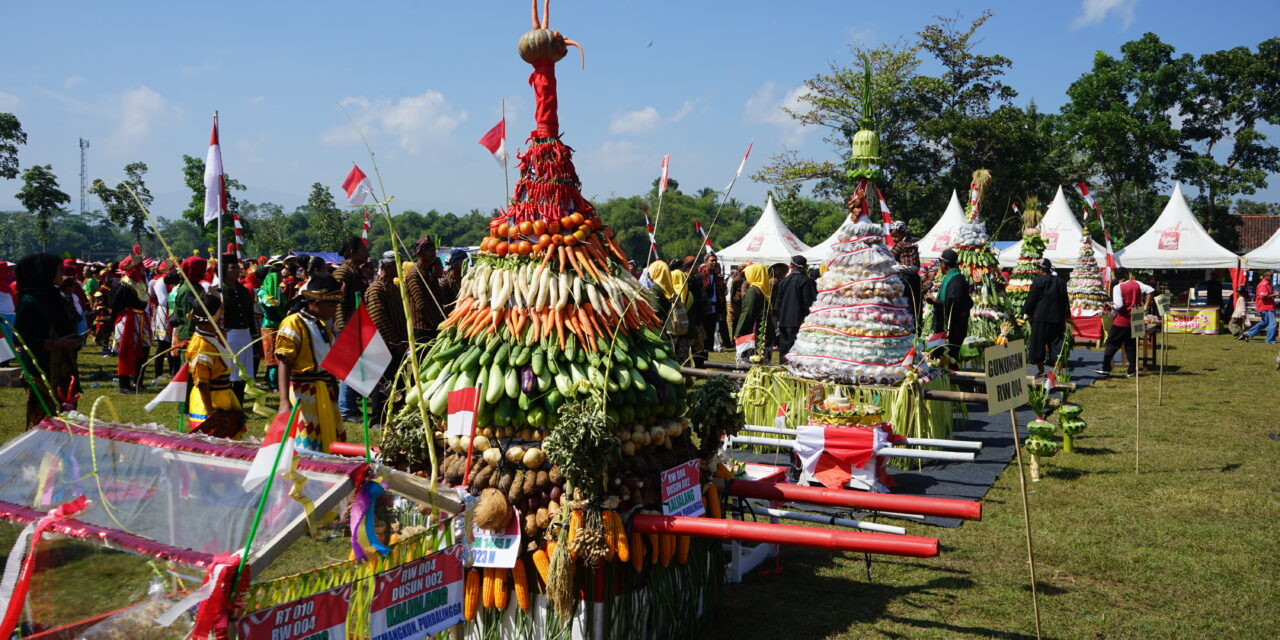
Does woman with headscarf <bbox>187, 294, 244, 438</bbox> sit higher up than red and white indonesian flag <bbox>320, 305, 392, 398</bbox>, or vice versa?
red and white indonesian flag <bbox>320, 305, 392, 398</bbox>

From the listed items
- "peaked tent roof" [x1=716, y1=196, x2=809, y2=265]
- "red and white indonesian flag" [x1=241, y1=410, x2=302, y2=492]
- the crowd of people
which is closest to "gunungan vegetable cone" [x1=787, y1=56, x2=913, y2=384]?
the crowd of people

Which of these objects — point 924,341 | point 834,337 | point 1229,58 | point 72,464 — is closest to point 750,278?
point 924,341

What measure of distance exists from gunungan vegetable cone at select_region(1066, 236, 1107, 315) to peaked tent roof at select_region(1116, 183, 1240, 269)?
748 centimetres

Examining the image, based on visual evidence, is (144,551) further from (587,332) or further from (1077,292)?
(1077,292)

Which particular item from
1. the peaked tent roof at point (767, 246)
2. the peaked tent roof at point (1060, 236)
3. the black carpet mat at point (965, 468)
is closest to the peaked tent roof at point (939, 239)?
the peaked tent roof at point (1060, 236)

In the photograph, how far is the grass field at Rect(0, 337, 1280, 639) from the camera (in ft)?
15.4

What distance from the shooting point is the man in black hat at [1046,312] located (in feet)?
41.2

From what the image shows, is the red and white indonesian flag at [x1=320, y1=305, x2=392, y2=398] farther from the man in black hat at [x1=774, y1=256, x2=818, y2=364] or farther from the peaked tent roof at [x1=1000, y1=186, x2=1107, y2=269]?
the peaked tent roof at [x1=1000, y1=186, x2=1107, y2=269]

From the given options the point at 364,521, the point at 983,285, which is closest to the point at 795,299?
the point at 983,285

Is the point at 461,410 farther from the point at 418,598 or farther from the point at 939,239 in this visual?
the point at 939,239

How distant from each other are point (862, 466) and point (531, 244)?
3.87 meters

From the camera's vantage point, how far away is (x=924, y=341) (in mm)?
10148

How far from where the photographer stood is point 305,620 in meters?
2.64

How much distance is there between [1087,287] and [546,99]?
16.9 metres
